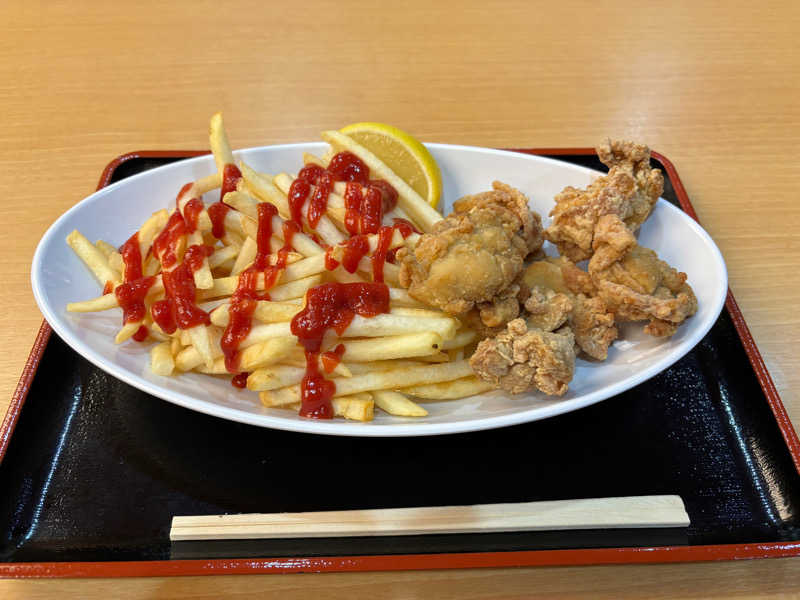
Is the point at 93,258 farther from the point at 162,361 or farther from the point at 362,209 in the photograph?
the point at 362,209

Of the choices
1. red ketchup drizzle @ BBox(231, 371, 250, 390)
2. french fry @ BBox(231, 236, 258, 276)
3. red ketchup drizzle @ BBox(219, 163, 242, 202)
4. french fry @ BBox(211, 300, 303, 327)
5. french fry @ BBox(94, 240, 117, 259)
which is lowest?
red ketchup drizzle @ BBox(231, 371, 250, 390)

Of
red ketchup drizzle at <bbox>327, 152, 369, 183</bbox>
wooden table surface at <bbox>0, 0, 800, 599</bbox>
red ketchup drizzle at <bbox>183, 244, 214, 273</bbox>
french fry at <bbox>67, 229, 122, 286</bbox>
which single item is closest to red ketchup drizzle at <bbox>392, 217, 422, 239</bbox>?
red ketchup drizzle at <bbox>327, 152, 369, 183</bbox>

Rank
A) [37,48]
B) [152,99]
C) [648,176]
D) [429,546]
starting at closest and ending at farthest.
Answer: [429,546], [648,176], [152,99], [37,48]

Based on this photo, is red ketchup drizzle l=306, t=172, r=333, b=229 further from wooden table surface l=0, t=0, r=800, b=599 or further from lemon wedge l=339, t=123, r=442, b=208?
wooden table surface l=0, t=0, r=800, b=599

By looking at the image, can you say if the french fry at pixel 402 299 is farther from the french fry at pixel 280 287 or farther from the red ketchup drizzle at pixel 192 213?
the red ketchup drizzle at pixel 192 213

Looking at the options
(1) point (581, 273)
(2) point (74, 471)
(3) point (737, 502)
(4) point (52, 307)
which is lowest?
(2) point (74, 471)

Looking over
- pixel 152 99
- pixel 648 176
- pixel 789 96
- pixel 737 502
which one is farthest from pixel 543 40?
pixel 737 502

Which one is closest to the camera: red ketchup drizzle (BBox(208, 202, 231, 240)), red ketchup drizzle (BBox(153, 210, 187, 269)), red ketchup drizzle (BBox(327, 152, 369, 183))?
red ketchup drizzle (BBox(153, 210, 187, 269))

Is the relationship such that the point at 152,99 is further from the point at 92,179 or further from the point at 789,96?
the point at 789,96

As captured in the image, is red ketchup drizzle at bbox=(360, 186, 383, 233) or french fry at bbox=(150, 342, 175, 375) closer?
french fry at bbox=(150, 342, 175, 375)
